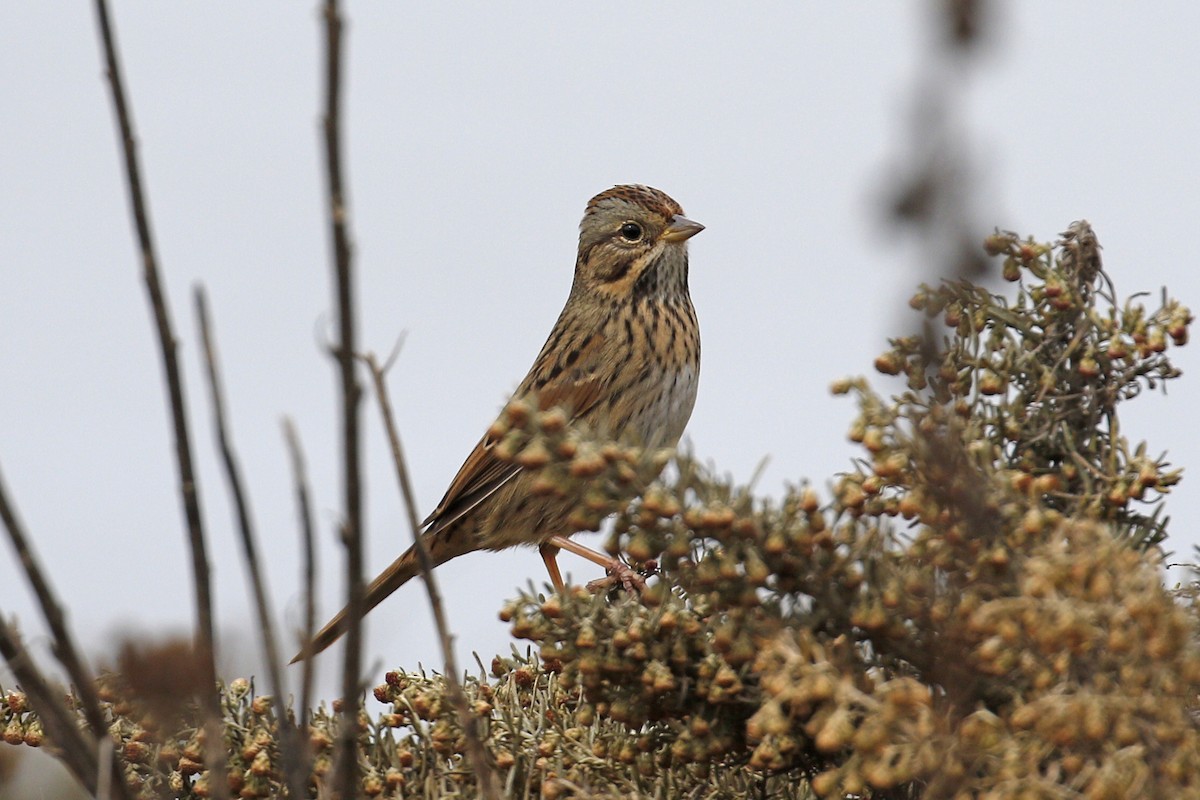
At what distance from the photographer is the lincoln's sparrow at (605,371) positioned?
16.2ft

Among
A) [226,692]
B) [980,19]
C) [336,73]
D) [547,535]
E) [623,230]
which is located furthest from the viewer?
[623,230]

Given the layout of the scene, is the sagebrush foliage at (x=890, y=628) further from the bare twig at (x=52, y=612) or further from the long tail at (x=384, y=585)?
the long tail at (x=384, y=585)

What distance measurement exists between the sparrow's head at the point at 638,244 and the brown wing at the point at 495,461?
1.42 ft

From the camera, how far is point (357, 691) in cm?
167

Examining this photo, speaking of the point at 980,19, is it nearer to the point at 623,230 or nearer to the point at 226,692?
the point at 226,692

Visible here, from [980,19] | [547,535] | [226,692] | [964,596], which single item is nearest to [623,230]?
[547,535]

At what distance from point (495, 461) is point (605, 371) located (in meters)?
0.50

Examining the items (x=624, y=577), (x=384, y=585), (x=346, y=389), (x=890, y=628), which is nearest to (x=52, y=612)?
(x=346, y=389)

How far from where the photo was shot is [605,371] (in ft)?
16.7

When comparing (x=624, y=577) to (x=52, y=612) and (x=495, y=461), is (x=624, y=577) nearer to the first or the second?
(x=495, y=461)

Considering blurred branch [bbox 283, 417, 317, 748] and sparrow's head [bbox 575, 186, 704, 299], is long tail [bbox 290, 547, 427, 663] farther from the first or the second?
blurred branch [bbox 283, 417, 317, 748]

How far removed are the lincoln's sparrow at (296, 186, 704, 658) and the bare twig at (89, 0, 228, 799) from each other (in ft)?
8.84

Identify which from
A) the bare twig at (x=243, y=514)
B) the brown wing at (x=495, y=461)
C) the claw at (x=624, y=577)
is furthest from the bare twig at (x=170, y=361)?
the brown wing at (x=495, y=461)

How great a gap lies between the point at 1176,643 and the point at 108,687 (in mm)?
1862
